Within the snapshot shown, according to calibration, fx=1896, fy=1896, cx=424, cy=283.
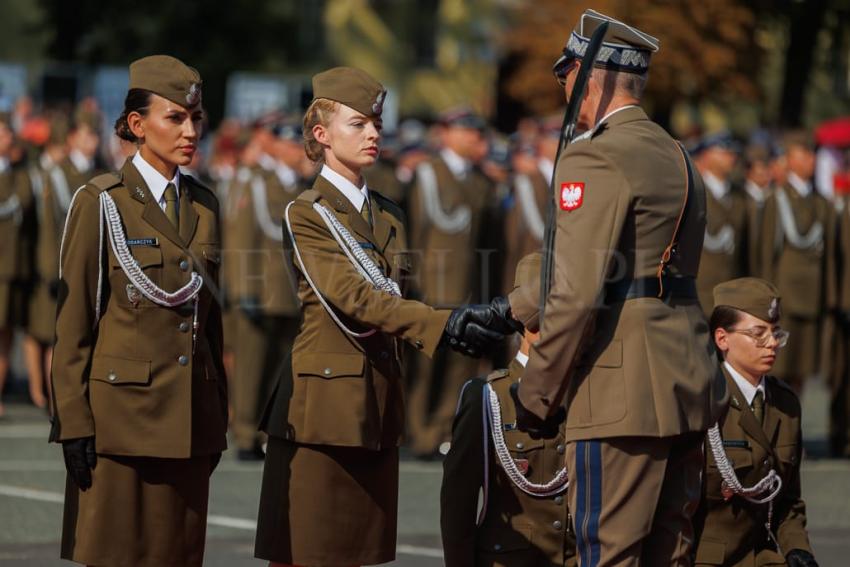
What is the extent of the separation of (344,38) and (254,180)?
3231 centimetres

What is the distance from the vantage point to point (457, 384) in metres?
13.1

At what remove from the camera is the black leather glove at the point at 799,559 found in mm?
6633

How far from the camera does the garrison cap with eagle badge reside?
563 cm

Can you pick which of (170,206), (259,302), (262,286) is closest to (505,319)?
(170,206)

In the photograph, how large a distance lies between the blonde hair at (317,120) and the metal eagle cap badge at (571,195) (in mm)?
1330

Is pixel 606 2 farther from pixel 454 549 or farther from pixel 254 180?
pixel 454 549

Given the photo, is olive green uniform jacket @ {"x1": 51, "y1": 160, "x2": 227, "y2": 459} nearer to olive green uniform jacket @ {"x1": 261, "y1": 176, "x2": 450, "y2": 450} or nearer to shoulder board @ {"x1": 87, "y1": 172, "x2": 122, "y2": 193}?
shoulder board @ {"x1": 87, "y1": 172, "x2": 122, "y2": 193}

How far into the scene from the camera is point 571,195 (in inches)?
217

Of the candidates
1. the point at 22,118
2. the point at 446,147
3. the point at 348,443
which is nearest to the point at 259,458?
the point at 446,147

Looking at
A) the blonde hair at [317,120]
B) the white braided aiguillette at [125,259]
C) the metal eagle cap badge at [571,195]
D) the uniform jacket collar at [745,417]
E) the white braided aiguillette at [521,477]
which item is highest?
the blonde hair at [317,120]

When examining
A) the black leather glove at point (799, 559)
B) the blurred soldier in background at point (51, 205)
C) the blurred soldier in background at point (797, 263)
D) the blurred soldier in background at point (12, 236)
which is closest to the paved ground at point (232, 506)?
the blurred soldier in background at point (797, 263)

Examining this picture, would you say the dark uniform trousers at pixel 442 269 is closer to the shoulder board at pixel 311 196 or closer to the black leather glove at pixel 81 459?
the shoulder board at pixel 311 196

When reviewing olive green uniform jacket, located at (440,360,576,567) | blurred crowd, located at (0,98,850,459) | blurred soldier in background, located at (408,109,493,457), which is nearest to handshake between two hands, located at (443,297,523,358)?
olive green uniform jacket, located at (440,360,576,567)

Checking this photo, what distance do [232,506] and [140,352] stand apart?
4.49 meters
